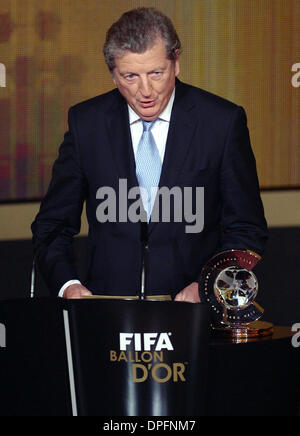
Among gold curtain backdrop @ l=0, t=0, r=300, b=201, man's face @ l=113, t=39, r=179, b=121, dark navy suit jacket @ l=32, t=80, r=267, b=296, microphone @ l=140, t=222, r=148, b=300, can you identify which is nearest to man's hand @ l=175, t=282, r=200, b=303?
microphone @ l=140, t=222, r=148, b=300

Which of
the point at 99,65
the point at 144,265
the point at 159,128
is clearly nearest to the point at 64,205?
the point at 159,128

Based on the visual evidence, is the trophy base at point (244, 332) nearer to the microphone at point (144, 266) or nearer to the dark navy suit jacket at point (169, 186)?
the microphone at point (144, 266)

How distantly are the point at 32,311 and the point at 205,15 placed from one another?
10.4 ft

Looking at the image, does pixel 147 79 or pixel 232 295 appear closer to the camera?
pixel 232 295

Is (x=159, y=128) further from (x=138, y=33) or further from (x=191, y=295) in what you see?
(x=191, y=295)

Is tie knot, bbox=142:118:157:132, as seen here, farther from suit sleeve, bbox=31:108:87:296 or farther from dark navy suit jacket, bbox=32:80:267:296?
suit sleeve, bbox=31:108:87:296

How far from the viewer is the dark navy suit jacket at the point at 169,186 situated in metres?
2.61

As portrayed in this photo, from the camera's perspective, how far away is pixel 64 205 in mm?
2668

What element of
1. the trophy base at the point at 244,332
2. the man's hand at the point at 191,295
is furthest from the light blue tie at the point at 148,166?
the trophy base at the point at 244,332

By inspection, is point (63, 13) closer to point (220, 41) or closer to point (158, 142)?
point (220, 41)

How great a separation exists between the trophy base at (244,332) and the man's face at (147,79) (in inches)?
27.3

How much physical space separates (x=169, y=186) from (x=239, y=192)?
204 mm

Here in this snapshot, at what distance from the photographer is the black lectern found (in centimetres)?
199

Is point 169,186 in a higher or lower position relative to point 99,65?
lower
